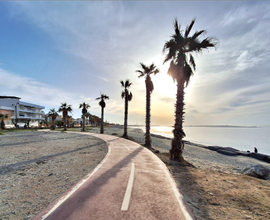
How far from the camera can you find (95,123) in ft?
349

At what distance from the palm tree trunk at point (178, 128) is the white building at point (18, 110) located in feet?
203

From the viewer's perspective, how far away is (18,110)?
5709cm

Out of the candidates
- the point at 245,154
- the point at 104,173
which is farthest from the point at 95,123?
the point at 104,173

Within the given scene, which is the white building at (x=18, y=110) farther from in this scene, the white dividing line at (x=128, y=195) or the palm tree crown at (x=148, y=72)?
the white dividing line at (x=128, y=195)

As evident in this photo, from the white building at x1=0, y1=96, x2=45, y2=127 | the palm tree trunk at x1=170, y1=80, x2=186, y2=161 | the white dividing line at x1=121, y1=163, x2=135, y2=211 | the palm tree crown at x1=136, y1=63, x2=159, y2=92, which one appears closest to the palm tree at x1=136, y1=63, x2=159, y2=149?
the palm tree crown at x1=136, y1=63, x2=159, y2=92

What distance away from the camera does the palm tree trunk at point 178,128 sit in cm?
1052

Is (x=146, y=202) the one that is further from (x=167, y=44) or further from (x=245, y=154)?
(x=245, y=154)

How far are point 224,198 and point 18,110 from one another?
2896 inches

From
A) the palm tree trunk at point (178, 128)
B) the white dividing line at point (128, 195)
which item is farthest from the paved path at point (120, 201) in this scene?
the palm tree trunk at point (178, 128)

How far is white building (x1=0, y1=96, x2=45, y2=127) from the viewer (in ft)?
171

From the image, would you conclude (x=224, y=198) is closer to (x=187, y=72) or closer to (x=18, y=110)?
(x=187, y=72)

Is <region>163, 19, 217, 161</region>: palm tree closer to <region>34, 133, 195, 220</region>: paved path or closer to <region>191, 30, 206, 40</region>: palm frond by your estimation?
<region>191, 30, 206, 40</region>: palm frond

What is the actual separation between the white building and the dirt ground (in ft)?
212

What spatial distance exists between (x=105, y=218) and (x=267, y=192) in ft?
18.8
